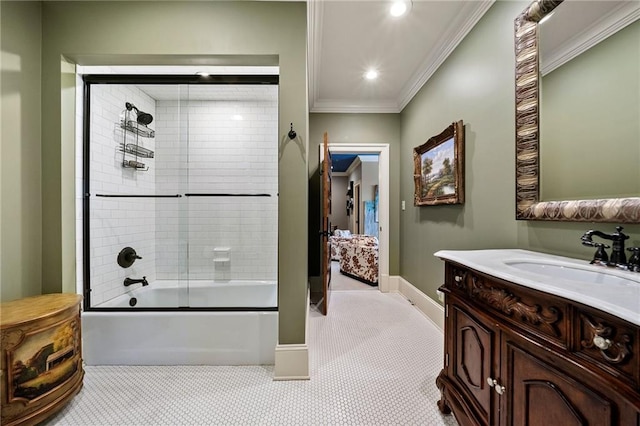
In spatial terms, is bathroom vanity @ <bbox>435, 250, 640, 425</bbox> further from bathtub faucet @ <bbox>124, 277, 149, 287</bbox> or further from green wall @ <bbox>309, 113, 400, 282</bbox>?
bathtub faucet @ <bbox>124, 277, 149, 287</bbox>

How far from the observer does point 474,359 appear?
1.12 m

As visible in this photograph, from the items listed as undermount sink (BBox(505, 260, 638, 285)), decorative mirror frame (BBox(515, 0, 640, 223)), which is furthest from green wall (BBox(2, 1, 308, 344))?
undermount sink (BBox(505, 260, 638, 285))

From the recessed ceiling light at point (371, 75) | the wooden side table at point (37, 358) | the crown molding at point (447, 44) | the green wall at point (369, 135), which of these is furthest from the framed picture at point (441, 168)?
the wooden side table at point (37, 358)

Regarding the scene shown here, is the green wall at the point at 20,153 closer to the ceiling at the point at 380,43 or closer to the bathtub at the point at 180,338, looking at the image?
the bathtub at the point at 180,338

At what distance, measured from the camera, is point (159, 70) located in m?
2.25

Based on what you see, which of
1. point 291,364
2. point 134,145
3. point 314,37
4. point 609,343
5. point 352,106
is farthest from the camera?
point 352,106

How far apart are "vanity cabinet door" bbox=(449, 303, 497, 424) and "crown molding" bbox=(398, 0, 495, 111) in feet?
6.66

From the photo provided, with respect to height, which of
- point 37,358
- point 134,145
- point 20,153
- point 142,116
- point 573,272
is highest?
point 142,116

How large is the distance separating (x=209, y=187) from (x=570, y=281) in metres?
2.99

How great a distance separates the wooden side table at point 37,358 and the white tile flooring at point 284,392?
0.18 metres

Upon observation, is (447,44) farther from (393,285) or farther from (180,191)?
(180,191)

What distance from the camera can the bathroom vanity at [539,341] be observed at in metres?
0.62

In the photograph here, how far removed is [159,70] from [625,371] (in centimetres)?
321

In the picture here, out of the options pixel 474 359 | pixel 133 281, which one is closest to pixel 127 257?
pixel 133 281
